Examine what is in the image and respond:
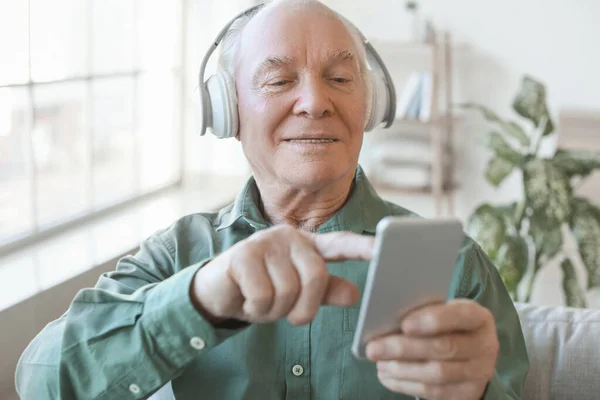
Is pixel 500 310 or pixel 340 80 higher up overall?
pixel 340 80

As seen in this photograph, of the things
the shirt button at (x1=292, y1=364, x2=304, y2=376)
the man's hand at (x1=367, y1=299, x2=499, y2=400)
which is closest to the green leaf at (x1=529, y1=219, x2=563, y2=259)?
the shirt button at (x1=292, y1=364, x2=304, y2=376)

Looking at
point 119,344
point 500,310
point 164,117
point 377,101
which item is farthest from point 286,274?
point 164,117

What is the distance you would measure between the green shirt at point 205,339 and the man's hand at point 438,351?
107 millimetres

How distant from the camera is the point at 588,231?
9.21 ft

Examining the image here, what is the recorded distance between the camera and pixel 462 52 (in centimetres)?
434

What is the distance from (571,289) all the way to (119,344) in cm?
216

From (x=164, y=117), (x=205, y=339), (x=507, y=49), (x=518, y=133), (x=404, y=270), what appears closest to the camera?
(x=404, y=270)

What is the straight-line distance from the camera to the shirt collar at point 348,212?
4.86 ft

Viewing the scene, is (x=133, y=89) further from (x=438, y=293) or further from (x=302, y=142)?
(x=438, y=293)

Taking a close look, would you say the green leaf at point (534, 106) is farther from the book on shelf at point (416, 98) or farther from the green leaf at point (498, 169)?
the book on shelf at point (416, 98)

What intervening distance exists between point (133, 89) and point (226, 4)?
769 millimetres

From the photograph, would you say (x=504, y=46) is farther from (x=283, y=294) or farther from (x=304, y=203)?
(x=283, y=294)

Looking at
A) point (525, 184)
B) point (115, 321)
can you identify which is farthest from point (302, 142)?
point (525, 184)

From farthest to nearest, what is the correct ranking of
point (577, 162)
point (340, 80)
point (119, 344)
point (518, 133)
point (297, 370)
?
point (518, 133) < point (577, 162) < point (340, 80) < point (297, 370) < point (119, 344)
